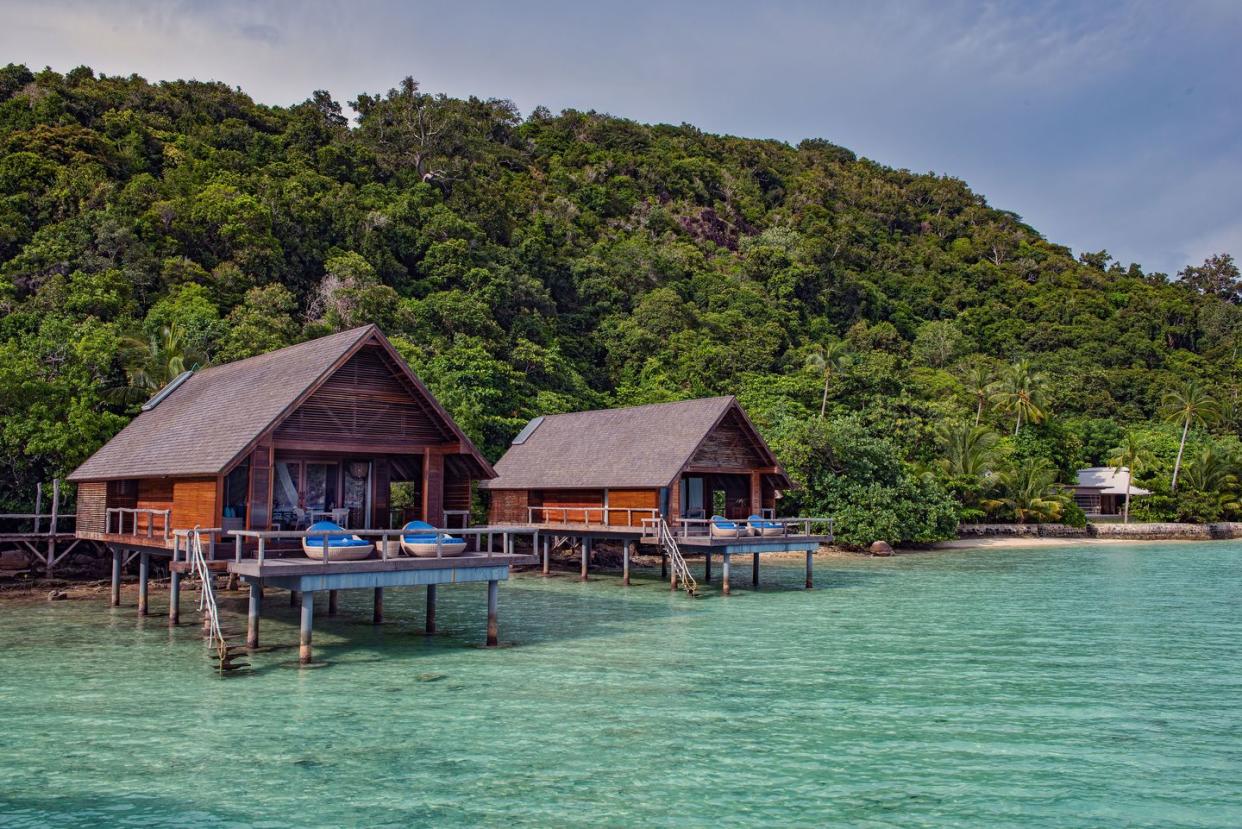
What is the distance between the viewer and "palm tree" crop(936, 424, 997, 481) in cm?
5862

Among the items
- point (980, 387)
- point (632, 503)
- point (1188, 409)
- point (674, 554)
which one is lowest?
point (674, 554)

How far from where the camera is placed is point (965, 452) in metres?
59.0

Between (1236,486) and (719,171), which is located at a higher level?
(719,171)

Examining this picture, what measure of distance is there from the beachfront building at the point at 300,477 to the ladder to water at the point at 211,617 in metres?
0.15

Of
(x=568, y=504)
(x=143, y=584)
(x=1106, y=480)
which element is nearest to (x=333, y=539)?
(x=143, y=584)

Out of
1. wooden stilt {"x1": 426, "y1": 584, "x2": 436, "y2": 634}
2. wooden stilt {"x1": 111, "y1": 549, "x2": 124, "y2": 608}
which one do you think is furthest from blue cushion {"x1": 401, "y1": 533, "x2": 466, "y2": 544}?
wooden stilt {"x1": 111, "y1": 549, "x2": 124, "y2": 608}

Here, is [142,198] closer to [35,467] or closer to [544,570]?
[35,467]

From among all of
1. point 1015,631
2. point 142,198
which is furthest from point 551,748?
point 142,198

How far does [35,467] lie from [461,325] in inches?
1086

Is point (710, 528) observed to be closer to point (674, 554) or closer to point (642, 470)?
point (674, 554)

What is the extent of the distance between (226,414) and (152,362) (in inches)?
719

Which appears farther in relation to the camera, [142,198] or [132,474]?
[142,198]

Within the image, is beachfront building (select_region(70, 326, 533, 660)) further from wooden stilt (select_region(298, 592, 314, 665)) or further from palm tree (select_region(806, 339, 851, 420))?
palm tree (select_region(806, 339, 851, 420))

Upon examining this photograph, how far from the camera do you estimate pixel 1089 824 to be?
977 centimetres
